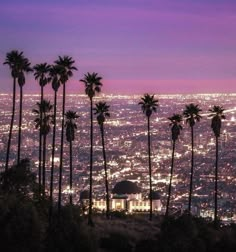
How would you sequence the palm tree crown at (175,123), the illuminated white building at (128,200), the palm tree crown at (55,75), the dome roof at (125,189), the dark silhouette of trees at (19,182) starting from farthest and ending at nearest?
the dome roof at (125,189)
the illuminated white building at (128,200)
the palm tree crown at (175,123)
the palm tree crown at (55,75)
the dark silhouette of trees at (19,182)

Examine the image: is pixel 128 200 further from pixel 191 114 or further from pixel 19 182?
pixel 19 182

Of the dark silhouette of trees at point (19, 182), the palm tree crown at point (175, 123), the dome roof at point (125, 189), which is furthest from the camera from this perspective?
the dome roof at point (125, 189)

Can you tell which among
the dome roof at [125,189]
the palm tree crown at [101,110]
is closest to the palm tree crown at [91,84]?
the palm tree crown at [101,110]

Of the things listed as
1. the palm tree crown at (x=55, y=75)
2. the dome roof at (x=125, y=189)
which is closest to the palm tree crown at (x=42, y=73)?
the palm tree crown at (x=55, y=75)

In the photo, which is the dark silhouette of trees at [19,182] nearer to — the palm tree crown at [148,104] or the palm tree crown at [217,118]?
the palm tree crown at [148,104]

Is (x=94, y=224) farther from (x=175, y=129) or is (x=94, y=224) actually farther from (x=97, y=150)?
(x=97, y=150)

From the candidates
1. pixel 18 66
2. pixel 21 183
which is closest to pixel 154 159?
pixel 18 66

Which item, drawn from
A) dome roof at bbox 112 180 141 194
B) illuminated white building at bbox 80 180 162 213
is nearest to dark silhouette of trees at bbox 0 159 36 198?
illuminated white building at bbox 80 180 162 213

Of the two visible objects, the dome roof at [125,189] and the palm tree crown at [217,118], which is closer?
the palm tree crown at [217,118]

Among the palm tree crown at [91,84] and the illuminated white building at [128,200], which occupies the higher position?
the palm tree crown at [91,84]

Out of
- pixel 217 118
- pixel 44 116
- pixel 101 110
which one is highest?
pixel 101 110

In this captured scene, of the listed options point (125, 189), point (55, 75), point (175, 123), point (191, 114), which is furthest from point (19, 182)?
point (125, 189)

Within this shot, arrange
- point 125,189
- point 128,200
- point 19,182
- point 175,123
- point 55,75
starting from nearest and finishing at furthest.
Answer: point 19,182, point 55,75, point 175,123, point 128,200, point 125,189

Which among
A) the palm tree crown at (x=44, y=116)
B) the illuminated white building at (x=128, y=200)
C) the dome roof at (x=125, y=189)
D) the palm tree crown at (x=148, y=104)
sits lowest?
the illuminated white building at (x=128, y=200)
